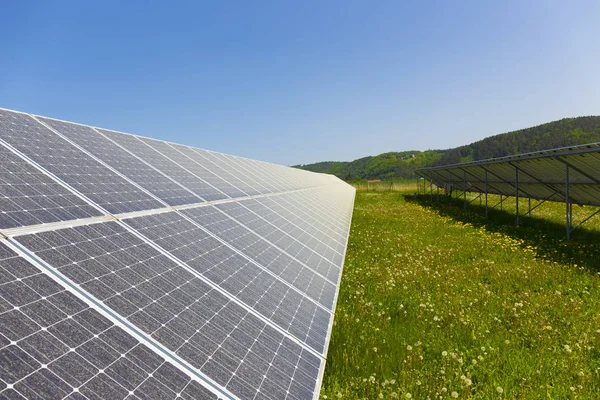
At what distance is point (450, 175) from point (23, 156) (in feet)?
107

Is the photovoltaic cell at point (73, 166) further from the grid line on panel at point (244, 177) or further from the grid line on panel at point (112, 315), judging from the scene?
the grid line on panel at point (244, 177)

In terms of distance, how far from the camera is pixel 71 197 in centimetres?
409

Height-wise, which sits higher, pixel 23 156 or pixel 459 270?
pixel 23 156

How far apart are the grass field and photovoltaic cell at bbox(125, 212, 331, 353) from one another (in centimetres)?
94

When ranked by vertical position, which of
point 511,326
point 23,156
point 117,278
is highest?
point 23,156

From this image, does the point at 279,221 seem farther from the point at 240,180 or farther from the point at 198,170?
the point at 240,180

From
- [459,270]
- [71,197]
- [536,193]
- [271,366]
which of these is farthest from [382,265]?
[536,193]

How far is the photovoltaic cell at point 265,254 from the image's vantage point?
5.45 m

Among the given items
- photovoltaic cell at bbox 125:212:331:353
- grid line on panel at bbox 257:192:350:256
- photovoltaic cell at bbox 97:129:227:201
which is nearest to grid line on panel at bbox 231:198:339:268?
grid line on panel at bbox 257:192:350:256

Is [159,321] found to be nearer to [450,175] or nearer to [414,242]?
[414,242]

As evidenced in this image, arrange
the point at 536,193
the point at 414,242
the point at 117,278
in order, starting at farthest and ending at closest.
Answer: the point at 536,193 → the point at 414,242 → the point at 117,278

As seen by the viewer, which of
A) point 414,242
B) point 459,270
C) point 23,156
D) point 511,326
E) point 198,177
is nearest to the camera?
point 23,156

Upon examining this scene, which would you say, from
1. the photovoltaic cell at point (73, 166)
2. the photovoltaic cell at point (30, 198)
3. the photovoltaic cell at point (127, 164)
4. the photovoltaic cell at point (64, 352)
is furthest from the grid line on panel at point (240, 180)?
the photovoltaic cell at point (64, 352)

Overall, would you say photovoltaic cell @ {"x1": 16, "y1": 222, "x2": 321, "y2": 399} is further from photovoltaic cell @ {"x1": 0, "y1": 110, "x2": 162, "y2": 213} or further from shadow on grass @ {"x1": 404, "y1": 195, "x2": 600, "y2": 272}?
shadow on grass @ {"x1": 404, "y1": 195, "x2": 600, "y2": 272}
